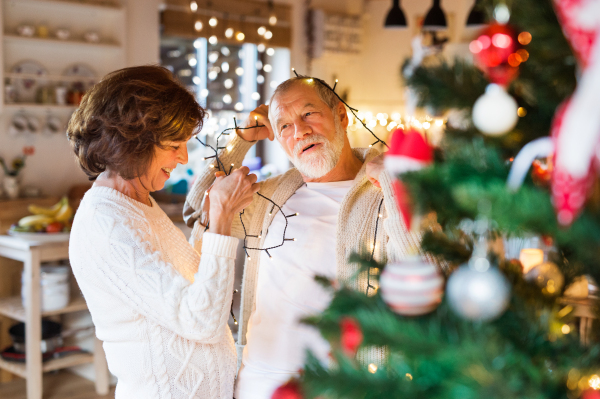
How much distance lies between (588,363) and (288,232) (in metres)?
1.13

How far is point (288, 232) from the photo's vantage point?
1.55m

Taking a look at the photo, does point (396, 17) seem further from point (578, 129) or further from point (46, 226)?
point (578, 129)

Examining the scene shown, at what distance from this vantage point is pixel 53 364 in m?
3.04

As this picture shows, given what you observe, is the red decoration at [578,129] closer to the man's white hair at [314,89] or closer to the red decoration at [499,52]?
the red decoration at [499,52]

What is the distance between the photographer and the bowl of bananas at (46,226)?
309cm

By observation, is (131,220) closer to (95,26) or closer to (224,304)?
(224,304)

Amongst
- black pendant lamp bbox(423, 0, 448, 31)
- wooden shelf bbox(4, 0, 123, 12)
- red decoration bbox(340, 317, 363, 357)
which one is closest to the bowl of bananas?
wooden shelf bbox(4, 0, 123, 12)

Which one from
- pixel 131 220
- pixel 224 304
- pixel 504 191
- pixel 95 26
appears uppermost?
pixel 95 26

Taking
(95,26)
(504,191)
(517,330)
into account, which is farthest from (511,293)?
(95,26)

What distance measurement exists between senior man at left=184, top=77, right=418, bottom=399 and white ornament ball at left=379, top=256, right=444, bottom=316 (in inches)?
28.8

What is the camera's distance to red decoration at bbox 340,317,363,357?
21.4 inches

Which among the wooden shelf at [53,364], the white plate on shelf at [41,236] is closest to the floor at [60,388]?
the wooden shelf at [53,364]

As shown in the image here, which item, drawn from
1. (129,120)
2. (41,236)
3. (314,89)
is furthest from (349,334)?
(41,236)

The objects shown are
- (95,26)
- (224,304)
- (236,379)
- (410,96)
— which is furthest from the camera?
(95,26)
